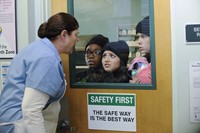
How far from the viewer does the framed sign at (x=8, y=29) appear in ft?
6.14

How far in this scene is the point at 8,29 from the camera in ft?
6.22

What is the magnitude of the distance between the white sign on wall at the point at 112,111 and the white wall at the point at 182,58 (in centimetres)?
28

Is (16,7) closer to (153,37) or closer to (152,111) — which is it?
(153,37)

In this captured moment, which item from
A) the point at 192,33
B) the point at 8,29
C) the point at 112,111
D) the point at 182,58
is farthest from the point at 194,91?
the point at 8,29

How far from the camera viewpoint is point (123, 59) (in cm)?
178

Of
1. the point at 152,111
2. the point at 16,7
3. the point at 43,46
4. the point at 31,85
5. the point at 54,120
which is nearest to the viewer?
the point at 31,85

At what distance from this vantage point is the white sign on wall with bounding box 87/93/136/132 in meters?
1.77

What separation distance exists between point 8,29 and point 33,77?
700 mm

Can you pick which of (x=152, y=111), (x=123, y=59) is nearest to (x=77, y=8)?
(x=123, y=59)

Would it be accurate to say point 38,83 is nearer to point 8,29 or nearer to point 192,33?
point 8,29

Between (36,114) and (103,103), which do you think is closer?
(36,114)

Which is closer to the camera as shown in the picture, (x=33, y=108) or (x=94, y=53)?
(x=33, y=108)

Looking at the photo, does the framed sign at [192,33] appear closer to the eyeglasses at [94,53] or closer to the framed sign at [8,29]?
the eyeglasses at [94,53]

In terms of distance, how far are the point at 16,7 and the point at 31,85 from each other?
2.49ft
